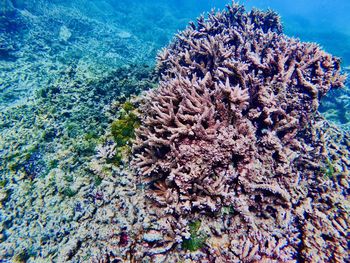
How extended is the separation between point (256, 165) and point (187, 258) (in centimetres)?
150

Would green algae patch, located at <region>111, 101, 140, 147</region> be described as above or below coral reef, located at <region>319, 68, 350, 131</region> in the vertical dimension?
below

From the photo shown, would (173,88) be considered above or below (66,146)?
above

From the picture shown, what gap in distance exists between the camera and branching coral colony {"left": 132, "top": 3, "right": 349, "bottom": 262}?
8.93ft

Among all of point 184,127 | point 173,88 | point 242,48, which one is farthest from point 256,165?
point 242,48

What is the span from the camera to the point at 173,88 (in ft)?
11.8

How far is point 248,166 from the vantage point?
115 inches

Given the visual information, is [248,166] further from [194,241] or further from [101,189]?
[101,189]

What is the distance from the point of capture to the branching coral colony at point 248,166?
272cm

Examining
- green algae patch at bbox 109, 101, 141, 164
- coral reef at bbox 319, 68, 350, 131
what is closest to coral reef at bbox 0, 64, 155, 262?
green algae patch at bbox 109, 101, 141, 164

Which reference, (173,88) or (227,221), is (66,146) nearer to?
(173,88)

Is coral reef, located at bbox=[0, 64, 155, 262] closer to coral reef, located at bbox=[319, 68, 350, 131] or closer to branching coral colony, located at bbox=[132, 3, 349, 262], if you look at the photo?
branching coral colony, located at bbox=[132, 3, 349, 262]

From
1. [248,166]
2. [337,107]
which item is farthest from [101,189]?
[337,107]

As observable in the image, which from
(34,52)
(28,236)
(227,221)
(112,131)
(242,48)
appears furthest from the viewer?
(34,52)

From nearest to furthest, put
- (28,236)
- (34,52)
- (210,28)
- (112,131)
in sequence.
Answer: (28,236)
(112,131)
(210,28)
(34,52)
